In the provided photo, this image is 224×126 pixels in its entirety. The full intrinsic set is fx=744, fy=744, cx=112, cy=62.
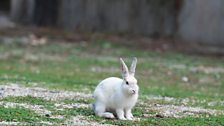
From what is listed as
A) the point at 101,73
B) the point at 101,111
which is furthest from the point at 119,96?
the point at 101,73

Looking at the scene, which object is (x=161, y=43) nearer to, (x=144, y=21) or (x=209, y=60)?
(x=144, y=21)

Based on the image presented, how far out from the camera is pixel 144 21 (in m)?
23.1

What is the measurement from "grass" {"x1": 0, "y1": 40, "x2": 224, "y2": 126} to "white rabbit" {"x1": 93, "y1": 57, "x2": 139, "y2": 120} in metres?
0.14

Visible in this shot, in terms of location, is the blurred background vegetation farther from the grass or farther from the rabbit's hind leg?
the rabbit's hind leg

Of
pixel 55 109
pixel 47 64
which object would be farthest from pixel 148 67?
pixel 55 109

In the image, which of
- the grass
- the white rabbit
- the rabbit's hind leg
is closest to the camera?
the white rabbit

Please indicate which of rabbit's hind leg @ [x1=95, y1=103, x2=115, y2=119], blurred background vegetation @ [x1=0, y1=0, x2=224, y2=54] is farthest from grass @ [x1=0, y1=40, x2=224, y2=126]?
blurred background vegetation @ [x1=0, y1=0, x2=224, y2=54]

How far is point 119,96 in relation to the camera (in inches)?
328

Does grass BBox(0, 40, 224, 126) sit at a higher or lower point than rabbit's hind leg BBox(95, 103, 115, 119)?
lower

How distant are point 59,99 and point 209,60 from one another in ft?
30.2

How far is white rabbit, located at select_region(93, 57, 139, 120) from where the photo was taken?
27.2 feet

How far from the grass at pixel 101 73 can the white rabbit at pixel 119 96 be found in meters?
0.14

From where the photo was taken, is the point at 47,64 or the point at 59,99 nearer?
the point at 59,99

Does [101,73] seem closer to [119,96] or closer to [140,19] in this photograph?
[119,96]
